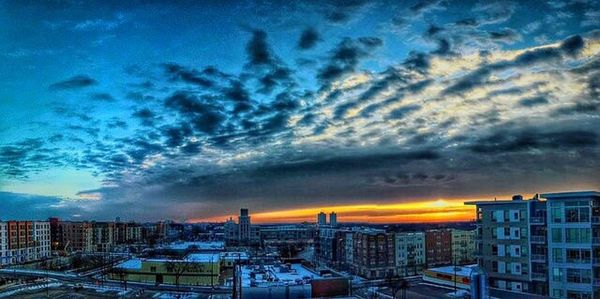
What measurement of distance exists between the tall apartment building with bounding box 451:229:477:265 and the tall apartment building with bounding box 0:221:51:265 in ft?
216

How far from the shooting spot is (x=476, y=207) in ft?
119

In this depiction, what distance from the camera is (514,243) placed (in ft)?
108

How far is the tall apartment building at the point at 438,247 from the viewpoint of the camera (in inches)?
2601

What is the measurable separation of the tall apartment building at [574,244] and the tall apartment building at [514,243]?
110 cm

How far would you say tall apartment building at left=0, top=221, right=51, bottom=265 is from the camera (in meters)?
71.2

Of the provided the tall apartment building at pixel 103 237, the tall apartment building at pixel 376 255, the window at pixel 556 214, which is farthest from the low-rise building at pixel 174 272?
the tall apartment building at pixel 103 237

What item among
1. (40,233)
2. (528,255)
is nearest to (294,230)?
(40,233)

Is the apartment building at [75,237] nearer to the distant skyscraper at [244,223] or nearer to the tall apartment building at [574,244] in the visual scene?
the distant skyscraper at [244,223]

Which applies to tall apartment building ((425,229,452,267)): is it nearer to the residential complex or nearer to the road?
the road

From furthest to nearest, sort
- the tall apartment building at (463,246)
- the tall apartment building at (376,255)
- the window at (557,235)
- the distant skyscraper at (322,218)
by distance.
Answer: the distant skyscraper at (322,218)
the tall apartment building at (463,246)
the tall apartment building at (376,255)
the window at (557,235)

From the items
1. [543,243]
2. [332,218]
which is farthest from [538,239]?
[332,218]

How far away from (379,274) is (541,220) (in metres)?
30.8

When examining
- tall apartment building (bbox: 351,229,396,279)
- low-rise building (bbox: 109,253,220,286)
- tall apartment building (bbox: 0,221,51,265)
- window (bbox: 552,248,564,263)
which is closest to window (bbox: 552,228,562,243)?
window (bbox: 552,248,564,263)

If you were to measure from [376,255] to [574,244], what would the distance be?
32.3m
